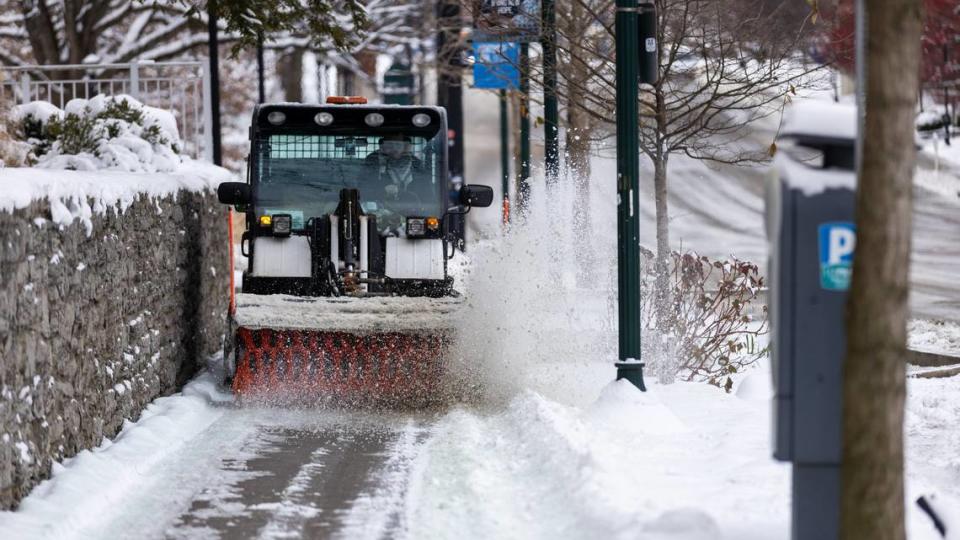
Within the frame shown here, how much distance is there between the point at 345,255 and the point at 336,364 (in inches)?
38.1

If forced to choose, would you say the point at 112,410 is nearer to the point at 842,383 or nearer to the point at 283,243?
the point at 283,243

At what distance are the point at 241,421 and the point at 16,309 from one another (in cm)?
359

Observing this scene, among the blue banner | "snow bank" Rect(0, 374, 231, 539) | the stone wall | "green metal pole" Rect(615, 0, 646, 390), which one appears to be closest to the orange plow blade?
"snow bank" Rect(0, 374, 231, 539)

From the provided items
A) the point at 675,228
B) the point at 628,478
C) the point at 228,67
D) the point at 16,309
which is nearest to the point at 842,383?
the point at 628,478

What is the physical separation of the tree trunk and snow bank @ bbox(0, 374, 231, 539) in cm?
394

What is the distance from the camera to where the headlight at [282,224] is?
40.7ft

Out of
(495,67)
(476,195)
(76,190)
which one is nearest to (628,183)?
(476,195)

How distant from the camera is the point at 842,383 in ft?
17.6

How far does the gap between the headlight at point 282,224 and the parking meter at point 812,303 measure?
721 cm

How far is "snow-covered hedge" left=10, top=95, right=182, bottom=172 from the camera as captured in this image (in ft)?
48.7

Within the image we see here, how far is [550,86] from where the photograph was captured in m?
15.2

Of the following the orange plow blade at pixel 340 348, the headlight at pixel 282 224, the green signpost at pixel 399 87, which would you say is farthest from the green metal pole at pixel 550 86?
the green signpost at pixel 399 87

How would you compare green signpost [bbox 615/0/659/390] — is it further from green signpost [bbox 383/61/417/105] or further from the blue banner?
green signpost [bbox 383/61/417/105]

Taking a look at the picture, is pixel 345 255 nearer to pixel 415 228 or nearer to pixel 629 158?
pixel 415 228
